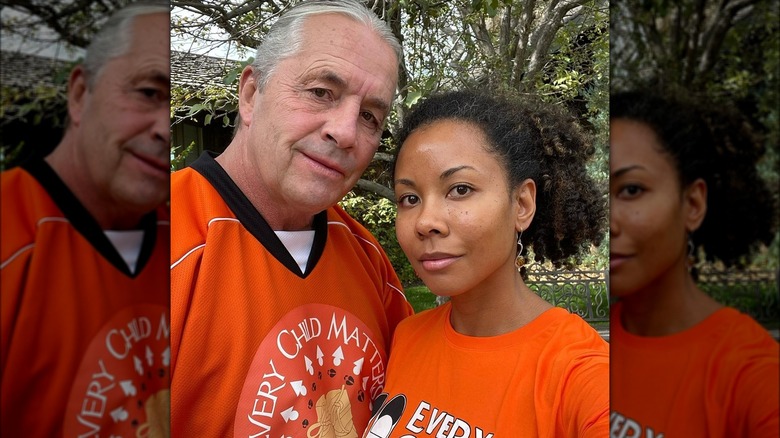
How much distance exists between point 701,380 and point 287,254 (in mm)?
1233

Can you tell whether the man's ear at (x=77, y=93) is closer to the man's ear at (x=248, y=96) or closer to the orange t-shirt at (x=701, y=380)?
the orange t-shirt at (x=701, y=380)

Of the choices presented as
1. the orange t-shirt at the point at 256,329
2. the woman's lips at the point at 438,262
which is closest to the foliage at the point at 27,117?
the orange t-shirt at the point at 256,329

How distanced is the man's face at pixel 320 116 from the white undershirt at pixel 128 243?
1091 millimetres

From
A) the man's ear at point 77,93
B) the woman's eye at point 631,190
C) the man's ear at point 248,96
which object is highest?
the man's ear at point 248,96

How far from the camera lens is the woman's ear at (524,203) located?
158cm

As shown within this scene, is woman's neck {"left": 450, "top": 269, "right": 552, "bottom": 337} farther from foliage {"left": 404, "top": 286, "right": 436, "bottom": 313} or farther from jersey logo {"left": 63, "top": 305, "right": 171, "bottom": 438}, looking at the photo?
jersey logo {"left": 63, "top": 305, "right": 171, "bottom": 438}

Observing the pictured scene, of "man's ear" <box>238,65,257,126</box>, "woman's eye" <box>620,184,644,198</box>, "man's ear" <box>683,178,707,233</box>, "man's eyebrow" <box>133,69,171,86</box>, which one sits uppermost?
"man's ear" <box>238,65,257,126</box>

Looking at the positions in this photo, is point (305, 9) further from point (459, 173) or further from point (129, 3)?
point (129, 3)

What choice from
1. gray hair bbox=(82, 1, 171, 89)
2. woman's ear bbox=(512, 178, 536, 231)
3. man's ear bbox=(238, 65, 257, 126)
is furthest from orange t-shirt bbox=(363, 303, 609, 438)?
gray hair bbox=(82, 1, 171, 89)

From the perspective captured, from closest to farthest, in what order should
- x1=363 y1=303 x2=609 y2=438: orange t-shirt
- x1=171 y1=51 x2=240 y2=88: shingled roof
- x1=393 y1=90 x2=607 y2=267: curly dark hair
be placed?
x1=363 y1=303 x2=609 y2=438: orange t-shirt
x1=393 y1=90 x2=607 y2=267: curly dark hair
x1=171 y1=51 x2=240 y2=88: shingled roof

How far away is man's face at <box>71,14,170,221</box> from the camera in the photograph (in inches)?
17.1

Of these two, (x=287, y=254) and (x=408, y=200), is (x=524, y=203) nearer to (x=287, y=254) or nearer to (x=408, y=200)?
(x=408, y=200)

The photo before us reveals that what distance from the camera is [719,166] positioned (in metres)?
0.41

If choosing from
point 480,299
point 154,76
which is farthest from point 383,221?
point 154,76
